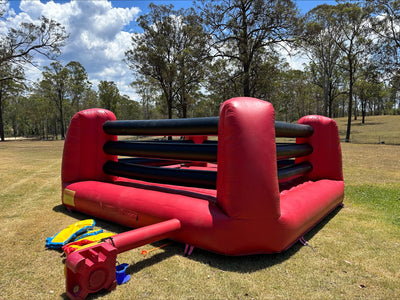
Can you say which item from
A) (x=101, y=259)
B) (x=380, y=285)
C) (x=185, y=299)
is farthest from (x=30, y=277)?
(x=380, y=285)

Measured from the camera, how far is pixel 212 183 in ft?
10.9

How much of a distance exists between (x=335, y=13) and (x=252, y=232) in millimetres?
22641

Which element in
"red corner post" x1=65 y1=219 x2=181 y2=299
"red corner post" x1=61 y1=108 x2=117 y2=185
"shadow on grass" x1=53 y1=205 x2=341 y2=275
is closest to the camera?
"red corner post" x1=65 y1=219 x2=181 y2=299

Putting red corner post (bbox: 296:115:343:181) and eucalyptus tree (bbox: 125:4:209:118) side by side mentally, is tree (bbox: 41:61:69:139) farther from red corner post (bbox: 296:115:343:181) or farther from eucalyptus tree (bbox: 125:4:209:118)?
red corner post (bbox: 296:115:343:181)

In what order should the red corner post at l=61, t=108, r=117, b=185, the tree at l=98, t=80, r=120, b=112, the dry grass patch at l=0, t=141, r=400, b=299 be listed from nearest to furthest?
the dry grass patch at l=0, t=141, r=400, b=299
the red corner post at l=61, t=108, r=117, b=185
the tree at l=98, t=80, r=120, b=112

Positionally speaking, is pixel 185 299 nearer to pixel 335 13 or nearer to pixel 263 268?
pixel 263 268

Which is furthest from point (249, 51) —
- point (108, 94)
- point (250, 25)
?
point (108, 94)

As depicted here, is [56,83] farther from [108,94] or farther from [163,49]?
[163,49]

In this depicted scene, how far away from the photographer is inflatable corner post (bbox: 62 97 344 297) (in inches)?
102

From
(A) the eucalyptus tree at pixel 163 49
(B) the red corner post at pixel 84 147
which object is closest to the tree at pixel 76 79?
(A) the eucalyptus tree at pixel 163 49

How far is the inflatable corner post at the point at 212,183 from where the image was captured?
8.50 feet

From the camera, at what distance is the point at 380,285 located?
2242 mm

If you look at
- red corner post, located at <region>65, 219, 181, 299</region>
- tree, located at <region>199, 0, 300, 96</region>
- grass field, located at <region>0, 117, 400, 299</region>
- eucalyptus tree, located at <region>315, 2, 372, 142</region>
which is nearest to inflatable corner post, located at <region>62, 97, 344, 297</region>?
red corner post, located at <region>65, 219, 181, 299</region>

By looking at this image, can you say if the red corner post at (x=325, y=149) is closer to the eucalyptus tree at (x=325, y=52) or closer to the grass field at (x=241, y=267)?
the grass field at (x=241, y=267)
